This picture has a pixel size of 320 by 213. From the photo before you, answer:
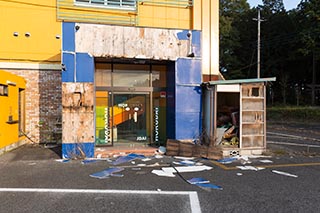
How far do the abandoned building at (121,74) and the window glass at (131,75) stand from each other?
0.13 feet

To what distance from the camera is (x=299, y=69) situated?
133ft

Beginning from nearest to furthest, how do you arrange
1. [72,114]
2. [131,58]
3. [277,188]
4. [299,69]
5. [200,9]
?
[277,188] → [72,114] → [131,58] → [200,9] → [299,69]

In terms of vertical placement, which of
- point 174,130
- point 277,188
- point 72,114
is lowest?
point 277,188

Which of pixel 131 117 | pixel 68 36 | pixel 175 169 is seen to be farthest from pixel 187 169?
pixel 68 36

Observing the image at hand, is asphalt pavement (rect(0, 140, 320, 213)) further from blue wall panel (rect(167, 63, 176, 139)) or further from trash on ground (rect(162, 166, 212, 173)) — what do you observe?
blue wall panel (rect(167, 63, 176, 139))

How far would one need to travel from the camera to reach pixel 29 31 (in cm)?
1159

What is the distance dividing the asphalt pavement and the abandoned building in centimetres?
160

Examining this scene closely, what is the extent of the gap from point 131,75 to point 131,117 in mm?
1672

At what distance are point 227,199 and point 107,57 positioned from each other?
6.25 m

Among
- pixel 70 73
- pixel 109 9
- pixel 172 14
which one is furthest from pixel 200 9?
pixel 70 73

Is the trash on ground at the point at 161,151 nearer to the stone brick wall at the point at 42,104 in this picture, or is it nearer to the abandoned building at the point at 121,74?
the abandoned building at the point at 121,74

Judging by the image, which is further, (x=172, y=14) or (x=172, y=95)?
(x=172, y=14)

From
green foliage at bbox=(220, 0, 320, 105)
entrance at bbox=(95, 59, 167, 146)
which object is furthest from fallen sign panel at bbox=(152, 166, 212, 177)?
green foliage at bbox=(220, 0, 320, 105)

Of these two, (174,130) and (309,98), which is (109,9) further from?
(309,98)
